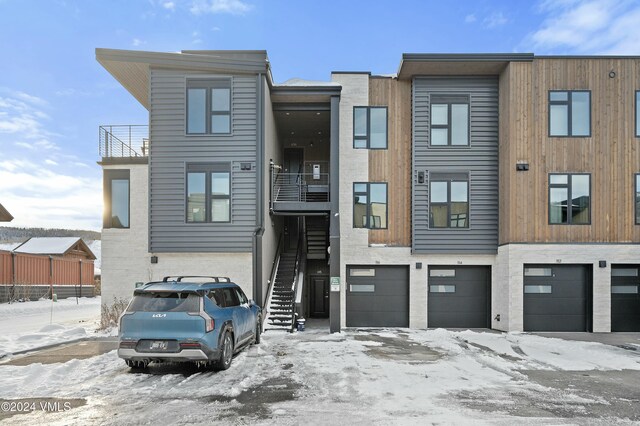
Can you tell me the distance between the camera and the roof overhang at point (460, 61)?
1468 cm

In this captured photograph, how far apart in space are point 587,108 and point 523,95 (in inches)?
87.2

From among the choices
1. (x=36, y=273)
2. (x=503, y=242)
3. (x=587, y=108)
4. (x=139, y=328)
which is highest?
(x=587, y=108)

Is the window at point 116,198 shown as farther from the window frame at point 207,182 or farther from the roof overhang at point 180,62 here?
the roof overhang at point 180,62

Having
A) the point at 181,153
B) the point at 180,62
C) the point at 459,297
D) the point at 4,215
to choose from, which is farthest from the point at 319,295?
the point at 4,215

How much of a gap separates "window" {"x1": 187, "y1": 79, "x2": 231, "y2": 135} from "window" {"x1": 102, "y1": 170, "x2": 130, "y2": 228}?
3.31 meters

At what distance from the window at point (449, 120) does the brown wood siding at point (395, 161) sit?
890 mm

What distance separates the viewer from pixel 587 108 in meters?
14.9

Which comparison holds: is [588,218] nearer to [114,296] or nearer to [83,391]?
[83,391]

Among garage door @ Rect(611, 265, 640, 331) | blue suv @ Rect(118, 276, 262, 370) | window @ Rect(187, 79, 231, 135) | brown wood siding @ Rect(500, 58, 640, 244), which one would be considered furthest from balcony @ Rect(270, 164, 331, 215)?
garage door @ Rect(611, 265, 640, 331)

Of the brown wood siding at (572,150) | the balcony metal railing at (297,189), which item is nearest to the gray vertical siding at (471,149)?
the brown wood siding at (572,150)

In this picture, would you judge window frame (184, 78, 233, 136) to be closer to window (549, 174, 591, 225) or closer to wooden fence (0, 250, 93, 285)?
window (549, 174, 591, 225)

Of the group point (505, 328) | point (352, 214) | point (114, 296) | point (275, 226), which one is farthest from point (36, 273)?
point (505, 328)

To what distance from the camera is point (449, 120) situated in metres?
15.7

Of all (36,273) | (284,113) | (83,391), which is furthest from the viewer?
(36,273)
